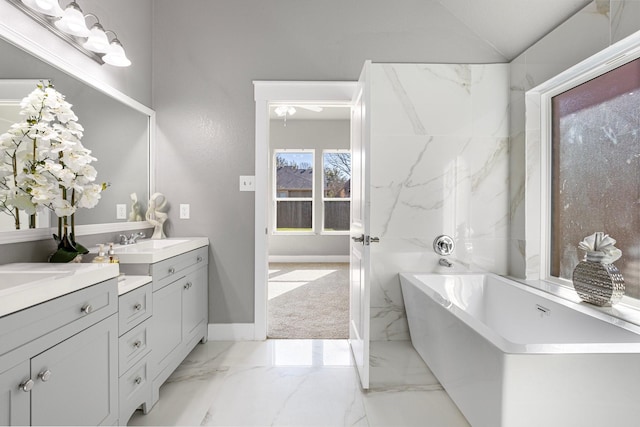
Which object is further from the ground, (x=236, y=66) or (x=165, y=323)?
(x=236, y=66)

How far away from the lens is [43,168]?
4.98 feet

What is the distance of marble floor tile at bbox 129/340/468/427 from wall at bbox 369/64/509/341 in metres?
0.53

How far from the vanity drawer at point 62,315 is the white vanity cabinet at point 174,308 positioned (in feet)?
1.40

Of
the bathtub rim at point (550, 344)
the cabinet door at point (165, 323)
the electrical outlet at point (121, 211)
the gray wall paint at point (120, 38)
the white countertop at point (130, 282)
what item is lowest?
the cabinet door at point (165, 323)

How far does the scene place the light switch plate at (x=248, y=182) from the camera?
113 inches

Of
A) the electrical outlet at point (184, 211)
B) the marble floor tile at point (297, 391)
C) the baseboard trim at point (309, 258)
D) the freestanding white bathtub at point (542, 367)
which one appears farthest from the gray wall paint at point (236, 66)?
the baseboard trim at point (309, 258)

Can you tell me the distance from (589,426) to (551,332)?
0.78 meters

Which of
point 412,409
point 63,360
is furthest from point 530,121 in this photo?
point 63,360

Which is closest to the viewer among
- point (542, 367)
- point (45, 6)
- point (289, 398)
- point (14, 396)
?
point (14, 396)

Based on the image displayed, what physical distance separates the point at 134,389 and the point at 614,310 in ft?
7.94

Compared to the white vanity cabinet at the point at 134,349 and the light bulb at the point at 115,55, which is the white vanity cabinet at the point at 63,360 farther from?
the light bulb at the point at 115,55

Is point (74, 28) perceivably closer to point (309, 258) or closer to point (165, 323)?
point (165, 323)

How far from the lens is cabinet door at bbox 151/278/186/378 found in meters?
1.92

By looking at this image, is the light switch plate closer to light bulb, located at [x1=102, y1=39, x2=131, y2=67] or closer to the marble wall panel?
light bulb, located at [x1=102, y1=39, x2=131, y2=67]
